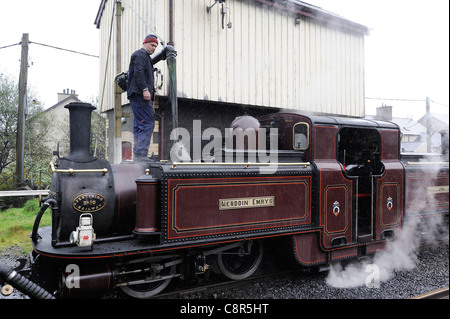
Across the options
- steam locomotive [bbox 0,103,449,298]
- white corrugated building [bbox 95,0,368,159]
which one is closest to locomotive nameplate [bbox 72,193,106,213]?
steam locomotive [bbox 0,103,449,298]

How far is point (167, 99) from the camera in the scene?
21.9ft

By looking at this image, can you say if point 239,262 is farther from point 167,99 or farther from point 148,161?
point 167,99

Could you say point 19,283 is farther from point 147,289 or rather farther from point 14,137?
point 14,137

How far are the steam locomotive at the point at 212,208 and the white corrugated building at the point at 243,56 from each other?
237cm

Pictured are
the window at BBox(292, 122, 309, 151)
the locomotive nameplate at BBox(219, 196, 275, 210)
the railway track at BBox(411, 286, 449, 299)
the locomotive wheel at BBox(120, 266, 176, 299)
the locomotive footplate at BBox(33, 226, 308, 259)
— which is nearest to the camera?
the locomotive footplate at BBox(33, 226, 308, 259)

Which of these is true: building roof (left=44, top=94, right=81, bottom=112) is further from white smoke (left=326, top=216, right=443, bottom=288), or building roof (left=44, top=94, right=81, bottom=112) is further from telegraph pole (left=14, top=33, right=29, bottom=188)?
white smoke (left=326, top=216, right=443, bottom=288)

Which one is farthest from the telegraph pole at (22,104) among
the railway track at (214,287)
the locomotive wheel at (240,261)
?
the locomotive wheel at (240,261)

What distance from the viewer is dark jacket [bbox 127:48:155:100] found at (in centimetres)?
408

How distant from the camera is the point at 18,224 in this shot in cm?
487

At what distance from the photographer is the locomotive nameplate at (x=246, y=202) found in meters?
3.77

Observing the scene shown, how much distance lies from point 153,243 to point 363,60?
27.2ft

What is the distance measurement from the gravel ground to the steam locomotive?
0.92 feet

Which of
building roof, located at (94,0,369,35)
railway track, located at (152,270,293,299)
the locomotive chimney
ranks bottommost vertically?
railway track, located at (152,270,293,299)
